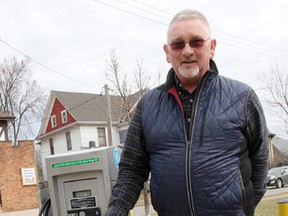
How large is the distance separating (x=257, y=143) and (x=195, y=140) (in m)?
0.33

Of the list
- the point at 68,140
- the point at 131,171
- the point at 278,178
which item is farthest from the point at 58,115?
the point at 131,171

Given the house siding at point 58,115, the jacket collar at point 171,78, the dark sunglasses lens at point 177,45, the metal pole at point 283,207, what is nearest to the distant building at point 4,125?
the house siding at point 58,115

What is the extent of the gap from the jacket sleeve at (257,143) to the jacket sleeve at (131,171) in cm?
52

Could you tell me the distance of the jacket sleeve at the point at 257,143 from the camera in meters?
1.91

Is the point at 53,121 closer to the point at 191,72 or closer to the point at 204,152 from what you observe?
the point at 191,72

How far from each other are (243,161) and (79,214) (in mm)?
2025

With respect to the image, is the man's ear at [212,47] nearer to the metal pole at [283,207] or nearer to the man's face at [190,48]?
the man's face at [190,48]

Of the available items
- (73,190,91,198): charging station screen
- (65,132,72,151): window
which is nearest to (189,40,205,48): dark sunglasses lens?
(73,190,91,198): charging station screen

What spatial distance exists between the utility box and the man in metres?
1.26

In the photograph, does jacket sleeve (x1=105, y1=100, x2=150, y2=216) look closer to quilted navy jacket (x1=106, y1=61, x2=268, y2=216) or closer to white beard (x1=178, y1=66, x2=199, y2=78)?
quilted navy jacket (x1=106, y1=61, x2=268, y2=216)

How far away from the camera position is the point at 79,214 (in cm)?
350

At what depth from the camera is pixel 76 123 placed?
3112 cm

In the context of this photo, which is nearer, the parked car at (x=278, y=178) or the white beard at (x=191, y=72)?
the white beard at (x=191, y=72)

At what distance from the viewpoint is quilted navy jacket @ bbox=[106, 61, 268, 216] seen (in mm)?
1782
